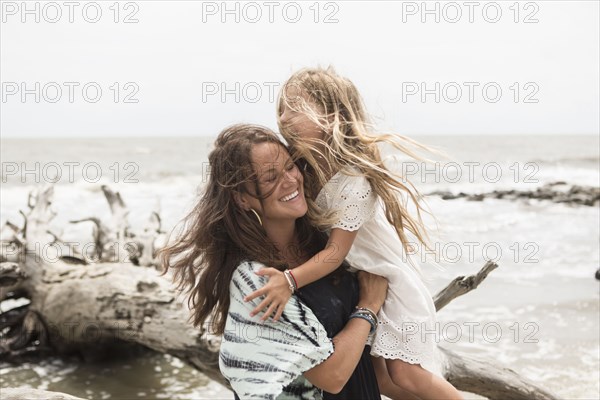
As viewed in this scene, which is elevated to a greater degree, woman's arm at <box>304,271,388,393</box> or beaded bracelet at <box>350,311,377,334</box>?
beaded bracelet at <box>350,311,377,334</box>

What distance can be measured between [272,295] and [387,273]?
0.62m

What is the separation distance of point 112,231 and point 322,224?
4625mm

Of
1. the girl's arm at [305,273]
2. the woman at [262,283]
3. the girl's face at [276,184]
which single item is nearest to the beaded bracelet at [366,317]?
the woman at [262,283]

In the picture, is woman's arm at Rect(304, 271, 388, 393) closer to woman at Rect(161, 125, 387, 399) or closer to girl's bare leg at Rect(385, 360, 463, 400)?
woman at Rect(161, 125, 387, 399)

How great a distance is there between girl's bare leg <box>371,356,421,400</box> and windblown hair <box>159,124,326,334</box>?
0.67 m

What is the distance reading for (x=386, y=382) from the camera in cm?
263

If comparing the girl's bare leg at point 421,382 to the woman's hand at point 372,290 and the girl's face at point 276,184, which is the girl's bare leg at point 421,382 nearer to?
the woman's hand at point 372,290

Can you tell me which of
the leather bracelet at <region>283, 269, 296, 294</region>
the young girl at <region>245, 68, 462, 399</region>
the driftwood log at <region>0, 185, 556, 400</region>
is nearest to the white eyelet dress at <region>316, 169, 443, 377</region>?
the young girl at <region>245, 68, 462, 399</region>

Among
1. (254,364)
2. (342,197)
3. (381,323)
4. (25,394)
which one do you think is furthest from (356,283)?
(25,394)

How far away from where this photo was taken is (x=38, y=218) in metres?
6.11

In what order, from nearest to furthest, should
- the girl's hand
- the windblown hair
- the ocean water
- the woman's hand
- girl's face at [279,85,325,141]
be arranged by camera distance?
the girl's hand → the windblown hair → the woman's hand → girl's face at [279,85,325,141] → the ocean water

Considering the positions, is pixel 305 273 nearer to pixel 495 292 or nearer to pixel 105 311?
pixel 105 311

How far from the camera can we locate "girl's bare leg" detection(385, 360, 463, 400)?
2.46 m

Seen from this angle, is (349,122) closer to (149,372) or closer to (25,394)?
(25,394)
